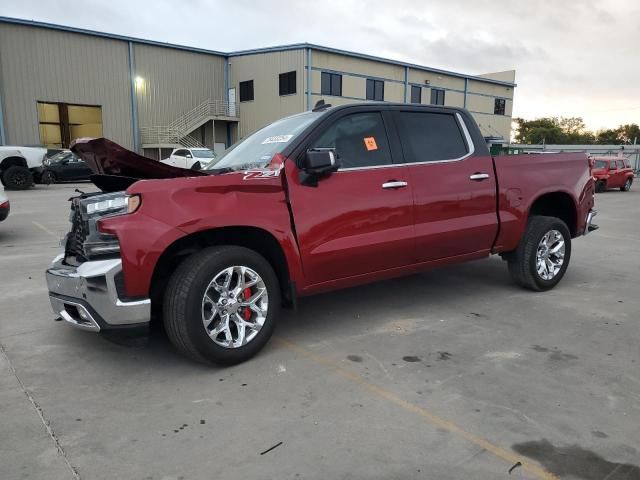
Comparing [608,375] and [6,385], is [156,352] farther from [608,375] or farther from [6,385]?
[608,375]

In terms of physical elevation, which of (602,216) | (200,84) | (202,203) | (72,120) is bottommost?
(602,216)

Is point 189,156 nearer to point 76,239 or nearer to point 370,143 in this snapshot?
point 370,143

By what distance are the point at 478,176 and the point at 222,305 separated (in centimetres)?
272

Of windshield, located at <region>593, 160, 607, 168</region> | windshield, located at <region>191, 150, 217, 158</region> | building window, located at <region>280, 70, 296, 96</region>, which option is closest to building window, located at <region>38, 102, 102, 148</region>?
windshield, located at <region>191, 150, 217, 158</region>

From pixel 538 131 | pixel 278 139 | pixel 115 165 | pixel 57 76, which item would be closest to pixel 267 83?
pixel 57 76

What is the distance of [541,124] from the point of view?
298 ft

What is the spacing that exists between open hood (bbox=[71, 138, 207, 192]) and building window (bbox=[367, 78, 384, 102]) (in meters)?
34.8

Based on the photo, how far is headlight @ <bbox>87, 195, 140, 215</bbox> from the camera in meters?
3.25

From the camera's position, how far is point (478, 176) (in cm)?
483

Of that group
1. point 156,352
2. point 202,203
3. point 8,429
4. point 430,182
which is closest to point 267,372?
point 156,352

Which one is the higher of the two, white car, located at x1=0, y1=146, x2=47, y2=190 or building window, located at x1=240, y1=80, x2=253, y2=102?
building window, located at x1=240, y1=80, x2=253, y2=102

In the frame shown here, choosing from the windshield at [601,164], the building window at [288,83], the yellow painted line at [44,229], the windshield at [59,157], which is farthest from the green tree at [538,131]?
the yellow painted line at [44,229]

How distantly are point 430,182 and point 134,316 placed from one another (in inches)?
105

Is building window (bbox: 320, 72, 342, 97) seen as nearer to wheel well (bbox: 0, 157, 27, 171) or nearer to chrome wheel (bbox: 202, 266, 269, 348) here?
wheel well (bbox: 0, 157, 27, 171)
